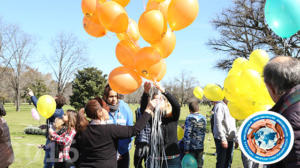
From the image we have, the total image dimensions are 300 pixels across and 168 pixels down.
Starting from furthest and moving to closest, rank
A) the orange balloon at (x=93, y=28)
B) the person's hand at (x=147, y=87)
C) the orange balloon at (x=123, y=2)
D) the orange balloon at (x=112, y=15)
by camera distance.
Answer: the orange balloon at (x=93, y=28), the person's hand at (x=147, y=87), the orange balloon at (x=123, y=2), the orange balloon at (x=112, y=15)

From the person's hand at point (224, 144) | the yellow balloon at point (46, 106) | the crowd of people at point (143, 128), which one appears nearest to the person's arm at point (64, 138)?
the crowd of people at point (143, 128)

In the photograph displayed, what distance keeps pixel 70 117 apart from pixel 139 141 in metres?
1.18

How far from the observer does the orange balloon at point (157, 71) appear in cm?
244

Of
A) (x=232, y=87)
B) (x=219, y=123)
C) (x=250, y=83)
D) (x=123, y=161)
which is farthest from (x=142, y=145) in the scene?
(x=250, y=83)

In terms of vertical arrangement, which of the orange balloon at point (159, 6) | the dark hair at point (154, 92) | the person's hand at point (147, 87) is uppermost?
the orange balloon at point (159, 6)

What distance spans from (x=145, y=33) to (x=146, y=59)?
0.84 feet

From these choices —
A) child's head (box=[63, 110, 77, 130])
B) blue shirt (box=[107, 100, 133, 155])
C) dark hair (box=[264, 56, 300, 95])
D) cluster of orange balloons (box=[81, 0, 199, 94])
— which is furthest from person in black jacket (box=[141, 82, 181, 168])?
dark hair (box=[264, 56, 300, 95])

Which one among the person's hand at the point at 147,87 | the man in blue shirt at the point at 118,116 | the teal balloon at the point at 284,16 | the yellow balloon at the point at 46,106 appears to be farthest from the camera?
the yellow balloon at the point at 46,106

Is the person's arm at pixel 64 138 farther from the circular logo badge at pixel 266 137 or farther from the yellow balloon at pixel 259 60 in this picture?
the circular logo badge at pixel 266 137

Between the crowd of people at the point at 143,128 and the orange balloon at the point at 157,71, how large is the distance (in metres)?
0.09

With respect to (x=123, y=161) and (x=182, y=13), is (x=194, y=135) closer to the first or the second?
(x=123, y=161)

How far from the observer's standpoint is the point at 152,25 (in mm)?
2277

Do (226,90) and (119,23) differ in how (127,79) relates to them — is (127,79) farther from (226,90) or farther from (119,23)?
(226,90)

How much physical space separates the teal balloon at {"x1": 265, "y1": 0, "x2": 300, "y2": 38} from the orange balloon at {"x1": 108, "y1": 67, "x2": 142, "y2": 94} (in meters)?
1.46
